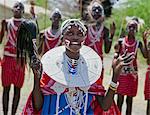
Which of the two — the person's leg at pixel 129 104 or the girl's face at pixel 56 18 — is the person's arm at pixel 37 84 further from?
the person's leg at pixel 129 104

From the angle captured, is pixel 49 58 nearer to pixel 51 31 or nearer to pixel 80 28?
pixel 80 28

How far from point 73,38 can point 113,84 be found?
1.57 feet

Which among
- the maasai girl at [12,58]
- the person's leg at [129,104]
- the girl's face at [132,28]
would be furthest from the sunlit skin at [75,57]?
the person's leg at [129,104]

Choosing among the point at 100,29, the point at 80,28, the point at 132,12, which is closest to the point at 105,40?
the point at 100,29

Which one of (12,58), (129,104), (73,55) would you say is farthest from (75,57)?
(129,104)

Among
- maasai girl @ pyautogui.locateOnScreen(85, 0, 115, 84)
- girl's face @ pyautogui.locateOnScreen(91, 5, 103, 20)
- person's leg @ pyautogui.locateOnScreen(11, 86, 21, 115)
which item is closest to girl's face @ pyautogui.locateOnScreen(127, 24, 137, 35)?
maasai girl @ pyautogui.locateOnScreen(85, 0, 115, 84)

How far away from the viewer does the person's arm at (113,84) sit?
11.7 ft

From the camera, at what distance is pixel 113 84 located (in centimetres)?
363

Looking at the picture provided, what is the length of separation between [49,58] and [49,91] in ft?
0.88

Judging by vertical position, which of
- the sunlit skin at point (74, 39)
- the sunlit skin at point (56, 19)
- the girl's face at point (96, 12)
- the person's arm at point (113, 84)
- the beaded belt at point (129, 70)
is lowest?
the beaded belt at point (129, 70)

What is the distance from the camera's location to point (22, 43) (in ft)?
12.5

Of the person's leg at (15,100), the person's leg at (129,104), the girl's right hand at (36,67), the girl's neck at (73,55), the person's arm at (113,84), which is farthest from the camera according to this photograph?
the person's leg at (129,104)

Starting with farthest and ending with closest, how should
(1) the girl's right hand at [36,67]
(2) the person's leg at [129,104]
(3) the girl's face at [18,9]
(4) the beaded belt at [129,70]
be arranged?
(2) the person's leg at [129,104], (4) the beaded belt at [129,70], (3) the girl's face at [18,9], (1) the girl's right hand at [36,67]

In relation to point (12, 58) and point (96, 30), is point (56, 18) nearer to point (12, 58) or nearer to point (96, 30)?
point (96, 30)
